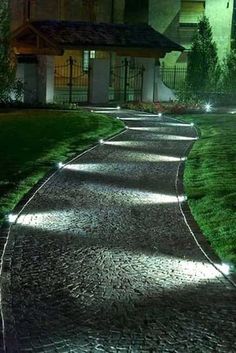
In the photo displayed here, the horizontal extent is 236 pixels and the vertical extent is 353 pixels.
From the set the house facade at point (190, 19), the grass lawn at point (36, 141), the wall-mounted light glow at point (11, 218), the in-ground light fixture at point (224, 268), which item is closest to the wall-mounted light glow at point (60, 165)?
the grass lawn at point (36, 141)

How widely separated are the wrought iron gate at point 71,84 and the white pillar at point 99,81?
1014 mm

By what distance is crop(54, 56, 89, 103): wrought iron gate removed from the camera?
29078mm

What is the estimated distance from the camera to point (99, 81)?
1139 inches

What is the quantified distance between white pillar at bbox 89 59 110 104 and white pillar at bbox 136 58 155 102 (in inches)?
86.2

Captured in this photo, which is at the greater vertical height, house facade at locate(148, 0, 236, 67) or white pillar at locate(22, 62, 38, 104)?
house facade at locate(148, 0, 236, 67)

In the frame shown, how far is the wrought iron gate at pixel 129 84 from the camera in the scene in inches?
1208

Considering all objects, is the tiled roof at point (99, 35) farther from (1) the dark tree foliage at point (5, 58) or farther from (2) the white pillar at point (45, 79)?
(1) the dark tree foliage at point (5, 58)

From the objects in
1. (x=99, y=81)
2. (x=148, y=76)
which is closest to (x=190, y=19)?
(x=148, y=76)

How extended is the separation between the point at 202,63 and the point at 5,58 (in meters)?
12.2

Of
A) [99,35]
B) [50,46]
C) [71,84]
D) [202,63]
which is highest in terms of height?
[99,35]

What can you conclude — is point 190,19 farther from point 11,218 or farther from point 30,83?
point 11,218

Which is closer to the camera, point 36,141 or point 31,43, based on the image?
point 36,141

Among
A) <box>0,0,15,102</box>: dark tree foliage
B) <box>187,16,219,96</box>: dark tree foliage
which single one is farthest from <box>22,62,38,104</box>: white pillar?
<box>187,16,219,96</box>: dark tree foliage

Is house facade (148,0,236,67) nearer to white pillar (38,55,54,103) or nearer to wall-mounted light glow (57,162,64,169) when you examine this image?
white pillar (38,55,54,103)
